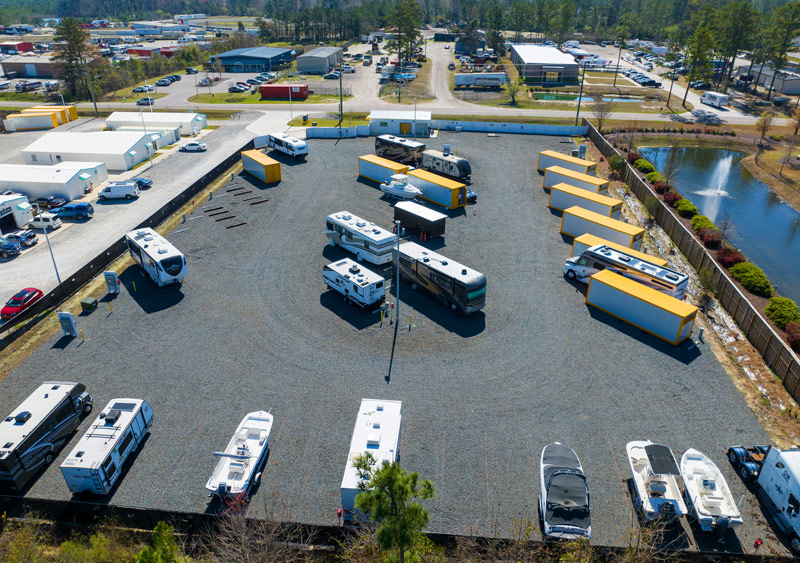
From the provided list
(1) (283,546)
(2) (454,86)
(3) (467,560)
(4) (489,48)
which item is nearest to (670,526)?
(3) (467,560)

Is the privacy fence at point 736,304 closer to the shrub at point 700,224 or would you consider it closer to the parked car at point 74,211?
the shrub at point 700,224

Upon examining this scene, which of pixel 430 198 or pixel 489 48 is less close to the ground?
pixel 489 48

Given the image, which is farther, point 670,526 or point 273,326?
point 273,326

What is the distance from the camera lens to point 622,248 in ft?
116

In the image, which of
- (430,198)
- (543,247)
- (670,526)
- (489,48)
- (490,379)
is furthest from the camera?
(489,48)

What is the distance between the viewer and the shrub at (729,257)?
119ft

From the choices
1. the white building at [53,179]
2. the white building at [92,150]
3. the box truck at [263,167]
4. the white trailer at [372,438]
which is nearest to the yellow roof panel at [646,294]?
the white trailer at [372,438]

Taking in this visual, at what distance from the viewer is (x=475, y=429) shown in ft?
76.3

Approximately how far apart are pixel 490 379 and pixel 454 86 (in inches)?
3583

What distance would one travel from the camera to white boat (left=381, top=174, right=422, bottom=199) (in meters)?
47.7

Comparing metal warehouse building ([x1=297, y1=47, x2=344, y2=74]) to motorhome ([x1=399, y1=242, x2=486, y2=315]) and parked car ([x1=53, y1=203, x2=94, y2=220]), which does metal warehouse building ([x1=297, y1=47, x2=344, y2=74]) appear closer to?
parked car ([x1=53, y1=203, x2=94, y2=220])

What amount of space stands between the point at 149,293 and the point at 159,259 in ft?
8.73

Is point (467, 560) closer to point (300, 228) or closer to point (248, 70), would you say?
point (300, 228)

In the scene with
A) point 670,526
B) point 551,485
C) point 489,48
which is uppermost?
point 489,48
